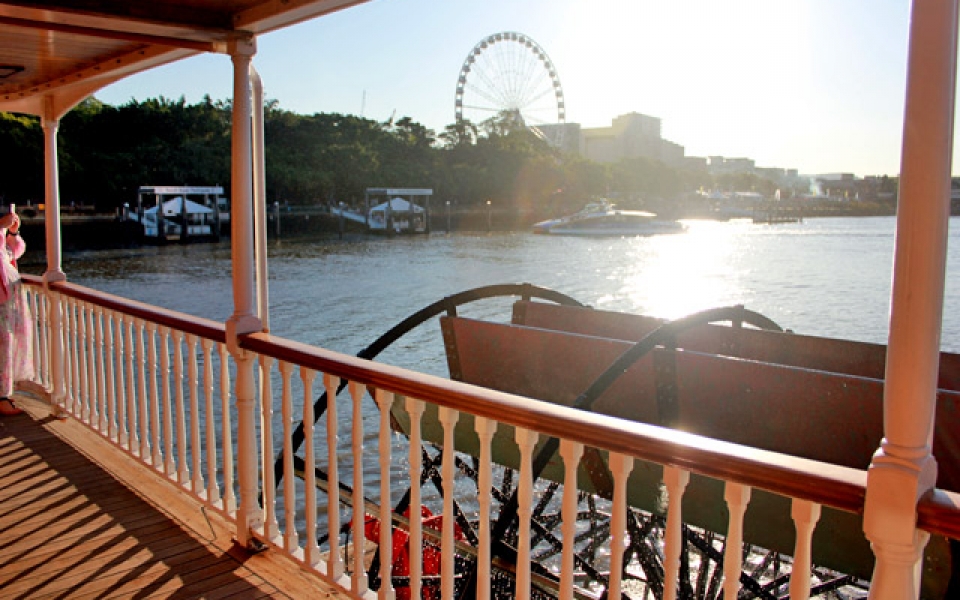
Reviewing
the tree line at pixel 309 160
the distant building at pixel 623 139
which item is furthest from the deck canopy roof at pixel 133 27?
the distant building at pixel 623 139

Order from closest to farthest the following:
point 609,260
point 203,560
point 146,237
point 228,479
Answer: point 203,560, point 228,479, point 609,260, point 146,237

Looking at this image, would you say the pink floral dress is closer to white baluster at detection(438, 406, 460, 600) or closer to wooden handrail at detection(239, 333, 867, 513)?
wooden handrail at detection(239, 333, 867, 513)

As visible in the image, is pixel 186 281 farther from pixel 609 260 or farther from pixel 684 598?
pixel 684 598

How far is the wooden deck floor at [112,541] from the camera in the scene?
8.34 feet

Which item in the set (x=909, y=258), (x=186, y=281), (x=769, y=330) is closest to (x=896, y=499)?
(x=909, y=258)

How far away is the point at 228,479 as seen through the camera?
306cm

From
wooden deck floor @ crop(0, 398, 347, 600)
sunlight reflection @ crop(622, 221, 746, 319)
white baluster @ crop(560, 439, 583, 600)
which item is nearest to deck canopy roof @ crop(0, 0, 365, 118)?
white baluster @ crop(560, 439, 583, 600)

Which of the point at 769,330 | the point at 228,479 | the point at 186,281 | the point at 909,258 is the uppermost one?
the point at 909,258

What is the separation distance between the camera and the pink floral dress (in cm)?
443

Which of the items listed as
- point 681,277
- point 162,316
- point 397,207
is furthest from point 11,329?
point 397,207

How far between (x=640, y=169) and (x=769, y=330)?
8548 cm

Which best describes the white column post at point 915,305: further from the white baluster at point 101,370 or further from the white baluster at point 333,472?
the white baluster at point 101,370

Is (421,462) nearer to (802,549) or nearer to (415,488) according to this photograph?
(415,488)

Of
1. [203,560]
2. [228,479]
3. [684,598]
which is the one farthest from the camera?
[684,598]
